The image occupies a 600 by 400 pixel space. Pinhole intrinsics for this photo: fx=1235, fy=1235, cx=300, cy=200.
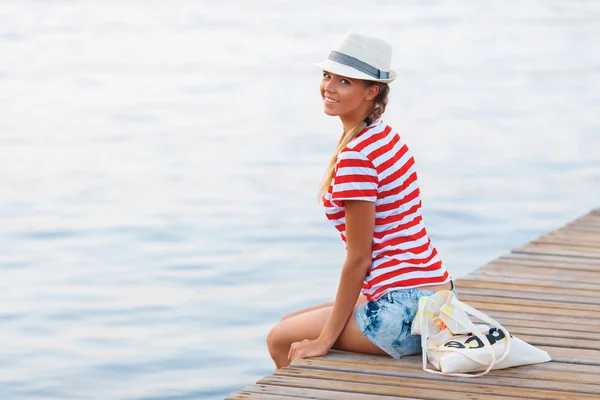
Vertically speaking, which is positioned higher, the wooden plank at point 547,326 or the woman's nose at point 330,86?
the woman's nose at point 330,86

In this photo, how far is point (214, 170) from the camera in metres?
11.1

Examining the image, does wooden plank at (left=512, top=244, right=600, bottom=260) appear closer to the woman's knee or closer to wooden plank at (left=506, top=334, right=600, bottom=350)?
wooden plank at (left=506, top=334, right=600, bottom=350)

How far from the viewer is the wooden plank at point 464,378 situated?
415cm

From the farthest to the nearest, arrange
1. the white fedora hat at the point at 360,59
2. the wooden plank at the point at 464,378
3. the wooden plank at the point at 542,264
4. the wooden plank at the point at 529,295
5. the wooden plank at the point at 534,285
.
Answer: the wooden plank at the point at 542,264 < the wooden plank at the point at 534,285 < the wooden plank at the point at 529,295 < the white fedora hat at the point at 360,59 < the wooden plank at the point at 464,378

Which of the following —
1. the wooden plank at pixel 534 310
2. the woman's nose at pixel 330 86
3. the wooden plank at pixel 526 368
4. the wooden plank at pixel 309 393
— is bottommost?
the wooden plank at pixel 309 393

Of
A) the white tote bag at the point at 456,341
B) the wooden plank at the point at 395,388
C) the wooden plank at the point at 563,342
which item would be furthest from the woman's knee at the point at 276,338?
the wooden plank at the point at 563,342

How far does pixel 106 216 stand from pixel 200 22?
11.3 m

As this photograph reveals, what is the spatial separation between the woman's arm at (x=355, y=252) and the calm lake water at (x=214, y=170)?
236 centimetres


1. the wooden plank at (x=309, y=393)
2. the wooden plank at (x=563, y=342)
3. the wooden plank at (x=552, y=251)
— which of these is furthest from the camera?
the wooden plank at (x=552, y=251)

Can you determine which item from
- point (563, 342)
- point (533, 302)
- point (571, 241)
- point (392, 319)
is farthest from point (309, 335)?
point (571, 241)

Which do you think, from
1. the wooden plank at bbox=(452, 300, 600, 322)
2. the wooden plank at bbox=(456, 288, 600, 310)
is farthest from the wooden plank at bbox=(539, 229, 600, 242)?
the wooden plank at bbox=(452, 300, 600, 322)

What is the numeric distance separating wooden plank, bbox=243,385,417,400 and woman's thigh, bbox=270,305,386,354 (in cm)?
37

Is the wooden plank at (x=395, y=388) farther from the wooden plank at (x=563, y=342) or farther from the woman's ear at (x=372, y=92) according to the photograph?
the woman's ear at (x=372, y=92)

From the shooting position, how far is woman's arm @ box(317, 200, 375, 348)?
13.7ft
